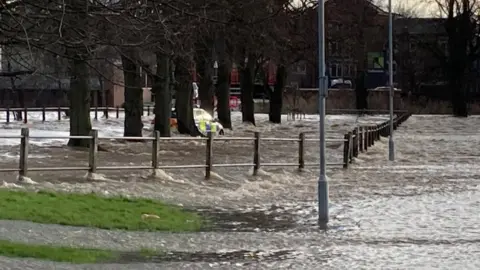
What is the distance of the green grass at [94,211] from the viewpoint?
13.4 metres

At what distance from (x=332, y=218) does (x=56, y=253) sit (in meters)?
6.92

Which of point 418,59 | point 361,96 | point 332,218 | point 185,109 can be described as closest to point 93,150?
point 332,218

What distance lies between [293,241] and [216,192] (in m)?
7.28

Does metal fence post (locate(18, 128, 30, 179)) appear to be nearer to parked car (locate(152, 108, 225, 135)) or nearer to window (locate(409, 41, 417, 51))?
parked car (locate(152, 108, 225, 135))

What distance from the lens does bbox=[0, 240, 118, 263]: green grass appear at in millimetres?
10203

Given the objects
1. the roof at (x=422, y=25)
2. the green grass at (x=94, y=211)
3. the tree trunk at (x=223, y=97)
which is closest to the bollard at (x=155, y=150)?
the green grass at (x=94, y=211)

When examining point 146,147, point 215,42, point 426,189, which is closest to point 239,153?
point 146,147

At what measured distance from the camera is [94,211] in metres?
14.6

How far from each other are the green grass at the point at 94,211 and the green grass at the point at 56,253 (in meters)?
2.21

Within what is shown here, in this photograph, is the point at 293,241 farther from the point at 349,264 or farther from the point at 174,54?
the point at 174,54

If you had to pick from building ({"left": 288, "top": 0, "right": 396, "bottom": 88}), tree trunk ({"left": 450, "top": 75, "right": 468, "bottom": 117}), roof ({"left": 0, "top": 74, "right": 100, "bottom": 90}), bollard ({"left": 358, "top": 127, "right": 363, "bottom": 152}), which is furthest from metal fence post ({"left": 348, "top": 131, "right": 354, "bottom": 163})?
tree trunk ({"left": 450, "top": 75, "right": 468, "bottom": 117})

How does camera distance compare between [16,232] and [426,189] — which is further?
[426,189]

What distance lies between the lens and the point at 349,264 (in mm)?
11117

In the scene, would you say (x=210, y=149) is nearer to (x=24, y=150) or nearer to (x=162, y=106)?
(x=24, y=150)
